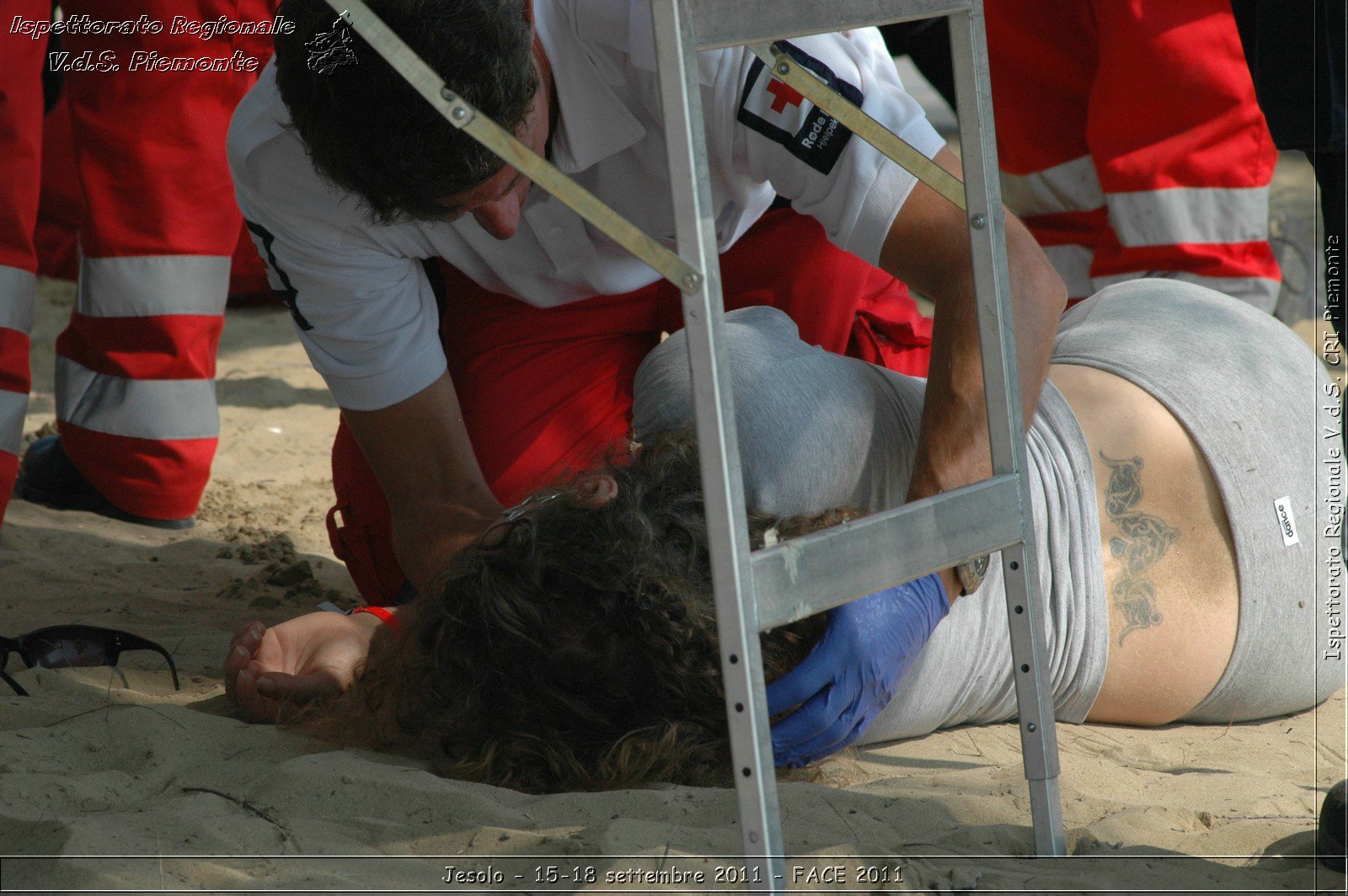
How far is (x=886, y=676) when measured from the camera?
1.54 metres

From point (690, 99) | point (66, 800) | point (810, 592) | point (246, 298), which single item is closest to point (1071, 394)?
point (810, 592)

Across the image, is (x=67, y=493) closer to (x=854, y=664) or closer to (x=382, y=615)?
(x=382, y=615)

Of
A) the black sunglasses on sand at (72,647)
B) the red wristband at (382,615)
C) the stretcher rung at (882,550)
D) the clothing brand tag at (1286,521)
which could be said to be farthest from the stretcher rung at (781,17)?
the black sunglasses on sand at (72,647)

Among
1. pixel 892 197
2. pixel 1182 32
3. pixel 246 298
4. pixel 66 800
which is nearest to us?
pixel 66 800

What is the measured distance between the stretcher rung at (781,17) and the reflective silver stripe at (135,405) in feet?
6.86

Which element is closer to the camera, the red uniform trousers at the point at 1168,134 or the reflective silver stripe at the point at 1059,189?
the red uniform trousers at the point at 1168,134

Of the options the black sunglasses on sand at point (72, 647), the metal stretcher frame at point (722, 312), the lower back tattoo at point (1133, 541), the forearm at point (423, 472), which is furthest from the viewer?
the forearm at point (423, 472)

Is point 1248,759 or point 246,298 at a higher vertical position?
point 246,298

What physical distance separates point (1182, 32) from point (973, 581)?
6.35 ft

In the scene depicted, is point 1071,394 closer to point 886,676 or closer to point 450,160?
point 886,676

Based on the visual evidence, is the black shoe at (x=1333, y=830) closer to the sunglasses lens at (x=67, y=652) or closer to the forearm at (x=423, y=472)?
the forearm at (x=423, y=472)

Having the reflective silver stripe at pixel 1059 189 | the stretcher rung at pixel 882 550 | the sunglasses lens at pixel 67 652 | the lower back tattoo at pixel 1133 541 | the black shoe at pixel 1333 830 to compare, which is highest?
the reflective silver stripe at pixel 1059 189

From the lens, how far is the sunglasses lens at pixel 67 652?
1.97m

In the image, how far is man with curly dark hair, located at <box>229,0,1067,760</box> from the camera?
1658 millimetres
